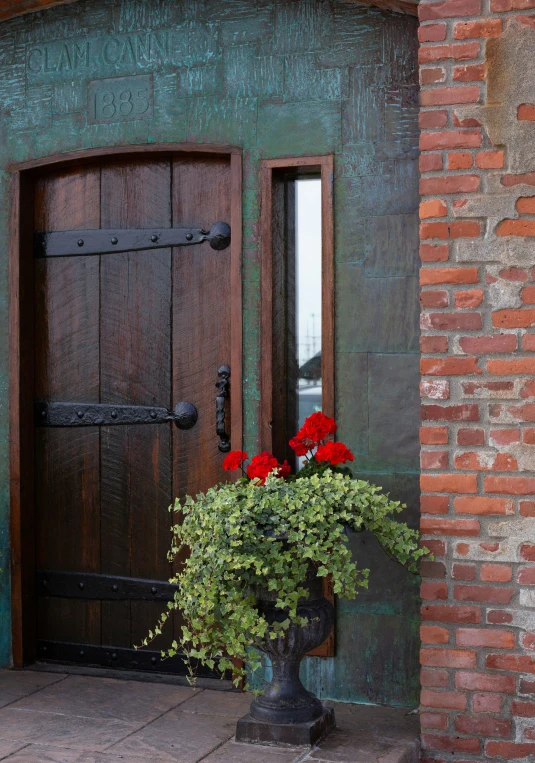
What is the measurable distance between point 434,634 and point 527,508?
1.64 ft

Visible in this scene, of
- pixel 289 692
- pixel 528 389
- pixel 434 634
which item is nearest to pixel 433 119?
pixel 528 389

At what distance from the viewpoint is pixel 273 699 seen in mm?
3082

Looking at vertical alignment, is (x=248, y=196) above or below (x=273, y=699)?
above

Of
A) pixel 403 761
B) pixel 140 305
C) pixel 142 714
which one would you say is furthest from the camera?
pixel 140 305

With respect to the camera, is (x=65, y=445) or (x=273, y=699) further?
(x=65, y=445)

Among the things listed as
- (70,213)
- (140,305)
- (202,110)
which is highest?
(202,110)

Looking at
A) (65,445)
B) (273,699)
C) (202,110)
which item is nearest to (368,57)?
(202,110)

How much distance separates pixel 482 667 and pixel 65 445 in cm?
196

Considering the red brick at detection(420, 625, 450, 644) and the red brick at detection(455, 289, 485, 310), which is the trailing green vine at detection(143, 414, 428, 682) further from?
the red brick at detection(455, 289, 485, 310)

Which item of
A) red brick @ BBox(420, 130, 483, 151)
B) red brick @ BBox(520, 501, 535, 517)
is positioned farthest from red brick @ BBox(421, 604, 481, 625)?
red brick @ BBox(420, 130, 483, 151)

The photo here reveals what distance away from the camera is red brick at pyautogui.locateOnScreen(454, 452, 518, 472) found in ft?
9.54

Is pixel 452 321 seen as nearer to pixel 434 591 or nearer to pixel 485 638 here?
pixel 434 591

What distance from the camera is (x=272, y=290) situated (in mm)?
3646

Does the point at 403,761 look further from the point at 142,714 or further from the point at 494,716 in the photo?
the point at 142,714
